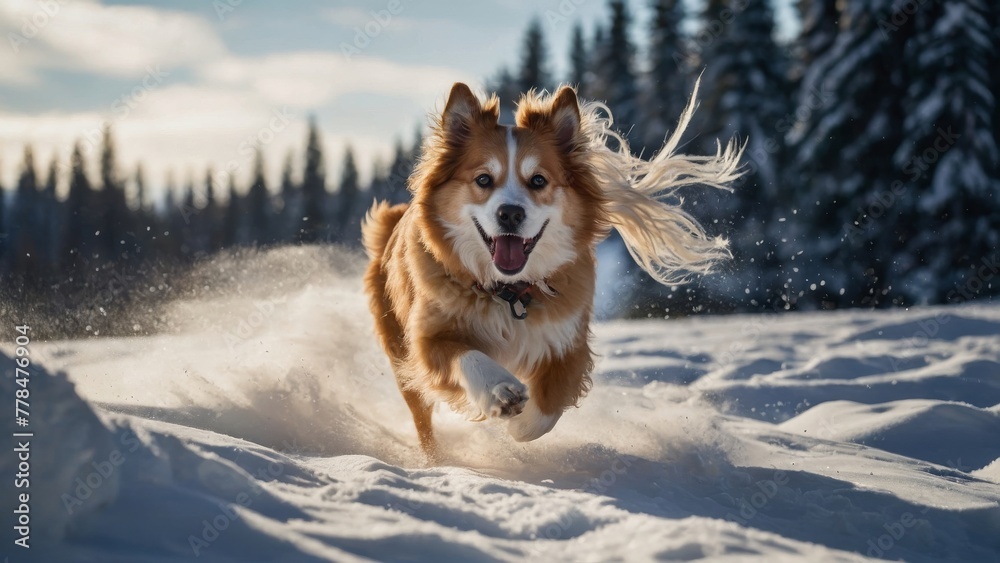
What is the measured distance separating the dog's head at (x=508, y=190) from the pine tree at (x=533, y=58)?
132 ft

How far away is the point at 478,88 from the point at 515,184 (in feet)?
3.16

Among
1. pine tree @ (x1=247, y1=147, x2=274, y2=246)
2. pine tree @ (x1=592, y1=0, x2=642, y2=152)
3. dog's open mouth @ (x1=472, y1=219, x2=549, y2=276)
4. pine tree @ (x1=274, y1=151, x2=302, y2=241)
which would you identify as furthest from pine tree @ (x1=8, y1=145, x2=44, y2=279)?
dog's open mouth @ (x1=472, y1=219, x2=549, y2=276)

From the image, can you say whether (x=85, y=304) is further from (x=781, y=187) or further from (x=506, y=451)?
(x=781, y=187)

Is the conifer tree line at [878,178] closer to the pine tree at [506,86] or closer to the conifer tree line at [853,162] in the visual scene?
the conifer tree line at [853,162]

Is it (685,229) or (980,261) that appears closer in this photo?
(685,229)

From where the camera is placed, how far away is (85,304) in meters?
8.18

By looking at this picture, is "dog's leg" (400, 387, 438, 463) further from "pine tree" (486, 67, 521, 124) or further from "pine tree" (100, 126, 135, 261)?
"pine tree" (100, 126, 135, 261)

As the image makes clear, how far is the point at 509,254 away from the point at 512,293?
0.29 meters

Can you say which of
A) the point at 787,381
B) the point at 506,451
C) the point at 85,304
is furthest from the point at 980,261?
the point at 85,304

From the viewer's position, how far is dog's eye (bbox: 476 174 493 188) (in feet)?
15.2

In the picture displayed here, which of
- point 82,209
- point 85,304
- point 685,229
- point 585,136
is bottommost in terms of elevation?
point 82,209

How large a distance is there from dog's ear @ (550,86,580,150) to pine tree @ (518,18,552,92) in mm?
40289

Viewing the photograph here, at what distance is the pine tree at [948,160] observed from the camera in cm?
1543

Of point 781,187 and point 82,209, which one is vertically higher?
point 781,187
